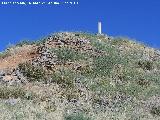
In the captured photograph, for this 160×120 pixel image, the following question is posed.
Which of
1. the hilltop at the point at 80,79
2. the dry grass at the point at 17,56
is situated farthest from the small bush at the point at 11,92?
the dry grass at the point at 17,56

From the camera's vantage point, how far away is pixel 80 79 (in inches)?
1241

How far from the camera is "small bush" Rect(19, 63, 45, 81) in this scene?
3166 cm

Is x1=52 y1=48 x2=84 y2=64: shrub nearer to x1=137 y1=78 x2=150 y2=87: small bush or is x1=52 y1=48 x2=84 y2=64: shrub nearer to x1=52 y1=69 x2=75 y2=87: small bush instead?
x1=52 y1=69 x2=75 y2=87: small bush

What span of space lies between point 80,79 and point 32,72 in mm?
2954

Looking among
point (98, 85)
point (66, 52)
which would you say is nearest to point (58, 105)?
point (98, 85)

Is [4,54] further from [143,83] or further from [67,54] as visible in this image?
[143,83]

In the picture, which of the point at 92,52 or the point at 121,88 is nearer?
the point at 121,88

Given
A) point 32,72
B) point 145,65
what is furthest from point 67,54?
point 145,65

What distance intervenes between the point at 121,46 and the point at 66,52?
5.86m

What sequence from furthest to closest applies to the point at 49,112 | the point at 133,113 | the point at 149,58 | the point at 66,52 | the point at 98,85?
the point at 149,58 → the point at 66,52 → the point at 98,85 → the point at 133,113 → the point at 49,112

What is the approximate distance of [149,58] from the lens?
3828cm

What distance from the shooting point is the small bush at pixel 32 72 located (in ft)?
104

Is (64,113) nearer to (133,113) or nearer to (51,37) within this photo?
(133,113)

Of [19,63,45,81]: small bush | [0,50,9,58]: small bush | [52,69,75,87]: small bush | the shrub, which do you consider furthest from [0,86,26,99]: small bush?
[0,50,9,58]: small bush
